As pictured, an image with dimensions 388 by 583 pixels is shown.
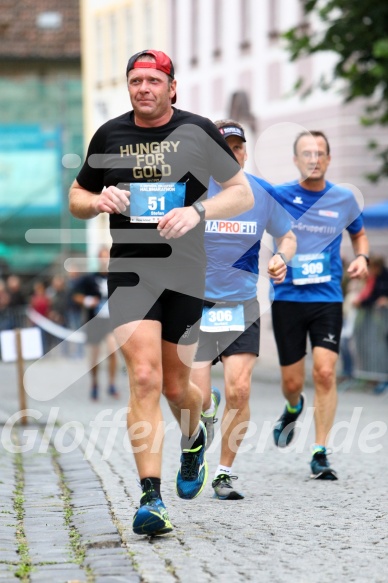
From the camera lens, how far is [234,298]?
905 centimetres

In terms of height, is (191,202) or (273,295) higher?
(191,202)

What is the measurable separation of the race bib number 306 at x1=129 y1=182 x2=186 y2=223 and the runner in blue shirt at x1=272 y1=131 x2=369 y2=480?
9.59 feet

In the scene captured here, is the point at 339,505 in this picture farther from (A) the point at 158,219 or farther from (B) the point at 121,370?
(B) the point at 121,370

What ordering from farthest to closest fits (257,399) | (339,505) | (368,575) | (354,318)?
(354,318)
(257,399)
(339,505)
(368,575)

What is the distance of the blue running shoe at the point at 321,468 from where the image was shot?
9492 millimetres

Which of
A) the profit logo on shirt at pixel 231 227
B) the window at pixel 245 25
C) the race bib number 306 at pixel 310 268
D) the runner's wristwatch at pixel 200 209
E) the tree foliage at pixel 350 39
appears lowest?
the race bib number 306 at pixel 310 268

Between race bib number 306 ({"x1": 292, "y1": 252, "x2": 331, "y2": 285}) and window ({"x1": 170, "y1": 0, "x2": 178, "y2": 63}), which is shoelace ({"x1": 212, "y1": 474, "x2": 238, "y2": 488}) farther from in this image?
window ({"x1": 170, "y1": 0, "x2": 178, "y2": 63})

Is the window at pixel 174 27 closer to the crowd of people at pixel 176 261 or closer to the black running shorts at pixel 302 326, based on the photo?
the black running shorts at pixel 302 326

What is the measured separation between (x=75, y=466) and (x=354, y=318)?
10200mm

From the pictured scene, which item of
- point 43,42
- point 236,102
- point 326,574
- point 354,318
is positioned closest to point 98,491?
point 326,574

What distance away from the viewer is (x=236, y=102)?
33.5m

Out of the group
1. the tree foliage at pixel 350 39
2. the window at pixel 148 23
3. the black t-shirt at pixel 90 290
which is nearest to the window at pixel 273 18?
the window at pixel 148 23

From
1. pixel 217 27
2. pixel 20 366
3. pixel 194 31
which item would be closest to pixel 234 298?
pixel 20 366

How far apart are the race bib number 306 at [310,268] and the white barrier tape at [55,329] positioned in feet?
66.2
